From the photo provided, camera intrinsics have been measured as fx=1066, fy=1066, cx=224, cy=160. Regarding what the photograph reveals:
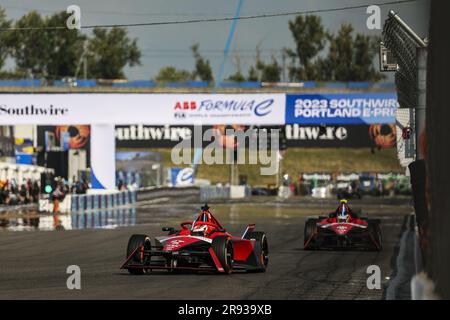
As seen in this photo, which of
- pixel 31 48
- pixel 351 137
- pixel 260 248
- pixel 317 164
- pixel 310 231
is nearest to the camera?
pixel 260 248

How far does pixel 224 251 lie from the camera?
14984mm

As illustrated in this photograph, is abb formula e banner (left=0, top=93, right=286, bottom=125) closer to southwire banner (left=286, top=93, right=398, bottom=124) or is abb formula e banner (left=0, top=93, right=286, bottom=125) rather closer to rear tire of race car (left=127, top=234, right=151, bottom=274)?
southwire banner (left=286, top=93, right=398, bottom=124)

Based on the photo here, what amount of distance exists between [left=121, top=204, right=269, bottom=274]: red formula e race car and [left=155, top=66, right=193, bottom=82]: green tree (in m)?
123

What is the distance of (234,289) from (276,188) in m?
71.4

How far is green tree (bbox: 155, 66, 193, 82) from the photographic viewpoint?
140750 mm

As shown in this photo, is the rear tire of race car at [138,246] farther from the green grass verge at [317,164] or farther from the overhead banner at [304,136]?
the green grass verge at [317,164]

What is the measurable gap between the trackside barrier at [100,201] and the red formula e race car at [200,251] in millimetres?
28337

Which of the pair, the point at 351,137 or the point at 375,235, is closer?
the point at 375,235

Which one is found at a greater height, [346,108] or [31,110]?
[346,108]

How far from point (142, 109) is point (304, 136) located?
38062 millimetres

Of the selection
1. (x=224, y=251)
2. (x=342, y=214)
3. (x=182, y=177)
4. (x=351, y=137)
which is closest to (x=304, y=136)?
(x=351, y=137)

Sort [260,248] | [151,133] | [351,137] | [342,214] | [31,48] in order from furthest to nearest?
[31,48] < [151,133] < [351,137] < [342,214] < [260,248]

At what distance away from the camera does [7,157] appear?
57.0m

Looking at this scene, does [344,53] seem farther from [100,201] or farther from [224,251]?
[224,251]
